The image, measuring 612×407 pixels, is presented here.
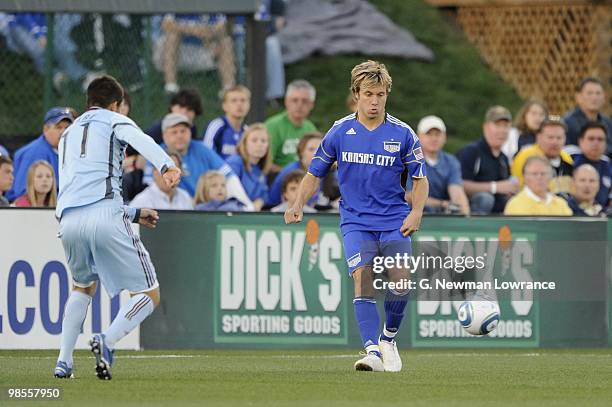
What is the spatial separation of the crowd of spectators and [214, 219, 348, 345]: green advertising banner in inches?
25.8

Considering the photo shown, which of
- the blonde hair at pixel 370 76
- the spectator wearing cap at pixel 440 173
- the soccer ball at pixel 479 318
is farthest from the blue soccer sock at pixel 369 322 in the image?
the spectator wearing cap at pixel 440 173

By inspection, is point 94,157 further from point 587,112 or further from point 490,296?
point 587,112

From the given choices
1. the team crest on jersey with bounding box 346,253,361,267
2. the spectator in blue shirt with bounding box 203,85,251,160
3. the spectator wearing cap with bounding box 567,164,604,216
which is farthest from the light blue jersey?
the spectator wearing cap with bounding box 567,164,604,216

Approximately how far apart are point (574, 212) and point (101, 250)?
7.07 m

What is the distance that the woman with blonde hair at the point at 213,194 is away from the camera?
15.6 m

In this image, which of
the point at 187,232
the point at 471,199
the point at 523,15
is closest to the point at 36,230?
the point at 187,232

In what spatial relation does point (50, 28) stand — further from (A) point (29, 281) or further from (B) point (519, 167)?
(B) point (519, 167)

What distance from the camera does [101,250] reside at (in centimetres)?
1099

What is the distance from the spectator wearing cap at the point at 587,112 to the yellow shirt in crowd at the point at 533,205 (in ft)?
5.96

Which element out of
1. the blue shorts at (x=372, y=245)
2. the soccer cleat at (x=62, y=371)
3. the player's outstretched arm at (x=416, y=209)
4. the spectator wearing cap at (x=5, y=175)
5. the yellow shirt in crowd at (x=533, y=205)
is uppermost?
the spectator wearing cap at (x=5, y=175)

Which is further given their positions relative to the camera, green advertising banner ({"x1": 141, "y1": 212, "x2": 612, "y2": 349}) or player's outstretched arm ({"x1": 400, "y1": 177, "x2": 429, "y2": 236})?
green advertising banner ({"x1": 141, "y1": 212, "x2": 612, "y2": 349})

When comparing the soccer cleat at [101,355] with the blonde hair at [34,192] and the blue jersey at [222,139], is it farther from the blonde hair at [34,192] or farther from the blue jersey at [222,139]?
the blue jersey at [222,139]

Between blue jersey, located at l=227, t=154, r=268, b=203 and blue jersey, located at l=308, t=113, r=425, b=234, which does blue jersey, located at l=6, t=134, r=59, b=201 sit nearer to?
blue jersey, located at l=227, t=154, r=268, b=203

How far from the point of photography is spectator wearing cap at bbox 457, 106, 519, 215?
1705cm
